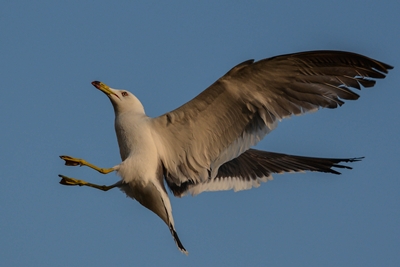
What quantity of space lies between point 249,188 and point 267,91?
3027 mm

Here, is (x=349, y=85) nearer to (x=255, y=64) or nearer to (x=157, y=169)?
(x=255, y=64)

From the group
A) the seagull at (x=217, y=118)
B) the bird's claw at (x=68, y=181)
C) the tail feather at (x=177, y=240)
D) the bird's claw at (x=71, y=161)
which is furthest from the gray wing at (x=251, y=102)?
the bird's claw at (x=68, y=181)

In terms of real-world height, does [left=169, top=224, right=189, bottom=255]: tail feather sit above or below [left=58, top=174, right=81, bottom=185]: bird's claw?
below

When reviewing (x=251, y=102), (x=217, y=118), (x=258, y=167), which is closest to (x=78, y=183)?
(x=217, y=118)

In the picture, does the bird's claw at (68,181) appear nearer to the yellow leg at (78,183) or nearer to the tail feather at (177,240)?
the yellow leg at (78,183)

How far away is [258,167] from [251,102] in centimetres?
308

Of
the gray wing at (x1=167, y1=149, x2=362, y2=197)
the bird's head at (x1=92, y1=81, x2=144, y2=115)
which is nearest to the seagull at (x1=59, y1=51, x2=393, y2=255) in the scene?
the bird's head at (x1=92, y1=81, x2=144, y2=115)

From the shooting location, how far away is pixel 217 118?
1017 centimetres

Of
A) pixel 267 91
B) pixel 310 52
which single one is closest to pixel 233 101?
pixel 267 91

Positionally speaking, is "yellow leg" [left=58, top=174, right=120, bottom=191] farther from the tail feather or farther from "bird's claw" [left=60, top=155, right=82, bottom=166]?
the tail feather

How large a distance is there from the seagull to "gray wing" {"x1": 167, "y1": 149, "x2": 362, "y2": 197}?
124 centimetres

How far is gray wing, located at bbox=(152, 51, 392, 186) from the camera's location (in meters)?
9.56

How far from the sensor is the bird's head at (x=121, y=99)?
1083 cm

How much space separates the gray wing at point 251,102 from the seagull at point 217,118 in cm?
1
